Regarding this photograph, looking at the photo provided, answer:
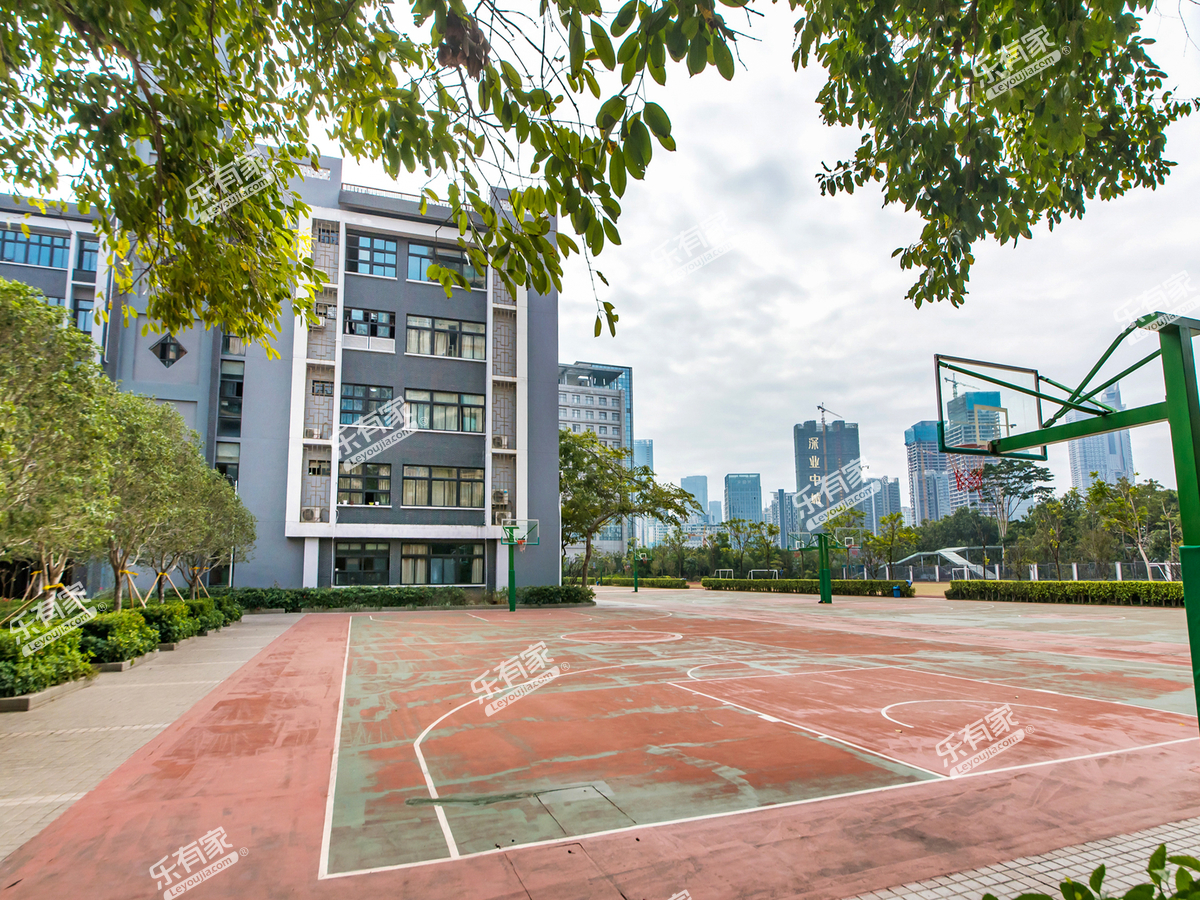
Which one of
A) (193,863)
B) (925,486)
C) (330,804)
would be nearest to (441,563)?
(330,804)

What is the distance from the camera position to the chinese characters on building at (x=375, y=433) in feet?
88.1

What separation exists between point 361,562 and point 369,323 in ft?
30.3

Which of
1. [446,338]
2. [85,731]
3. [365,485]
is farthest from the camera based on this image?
[446,338]

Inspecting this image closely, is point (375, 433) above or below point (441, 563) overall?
above

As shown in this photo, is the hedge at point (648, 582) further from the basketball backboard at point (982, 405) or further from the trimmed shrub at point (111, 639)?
the basketball backboard at point (982, 405)

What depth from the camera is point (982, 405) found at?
902cm

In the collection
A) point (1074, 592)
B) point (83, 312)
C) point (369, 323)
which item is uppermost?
point (369, 323)

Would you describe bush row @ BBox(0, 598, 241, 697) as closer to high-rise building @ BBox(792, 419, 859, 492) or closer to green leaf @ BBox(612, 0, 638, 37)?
green leaf @ BBox(612, 0, 638, 37)

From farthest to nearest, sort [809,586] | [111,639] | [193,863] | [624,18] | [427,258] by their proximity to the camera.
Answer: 1. [809,586]
2. [427,258]
3. [111,639]
4. [193,863]
5. [624,18]

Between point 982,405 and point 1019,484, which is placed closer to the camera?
point 982,405

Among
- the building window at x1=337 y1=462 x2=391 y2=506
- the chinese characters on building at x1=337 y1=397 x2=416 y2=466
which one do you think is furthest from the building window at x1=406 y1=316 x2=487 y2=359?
the building window at x1=337 y1=462 x2=391 y2=506

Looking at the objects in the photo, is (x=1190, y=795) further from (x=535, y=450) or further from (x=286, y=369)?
(x=286, y=369)

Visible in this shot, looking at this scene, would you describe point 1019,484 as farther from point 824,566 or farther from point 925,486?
point 925,486

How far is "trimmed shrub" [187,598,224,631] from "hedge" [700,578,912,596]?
3048 centimetres
